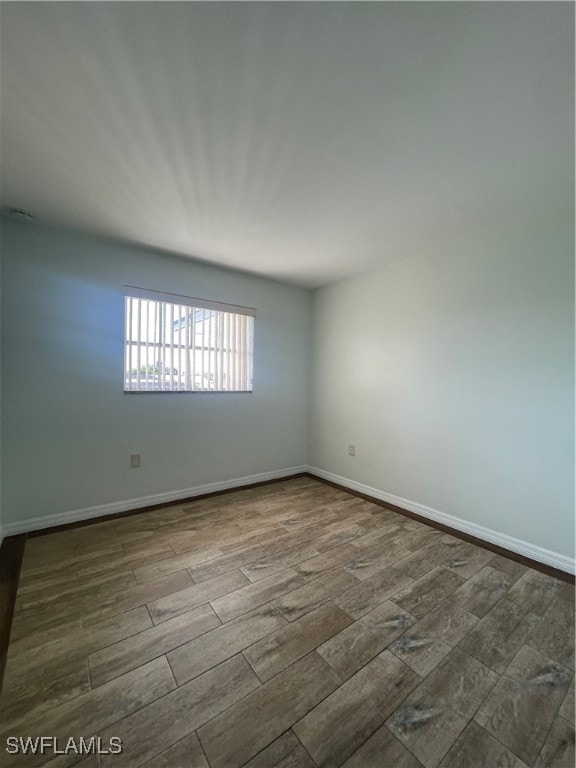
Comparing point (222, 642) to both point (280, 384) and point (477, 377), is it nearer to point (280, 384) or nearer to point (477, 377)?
point (477, 377)

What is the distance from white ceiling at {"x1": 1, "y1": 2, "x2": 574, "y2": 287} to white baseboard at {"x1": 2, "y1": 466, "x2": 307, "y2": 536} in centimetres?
225

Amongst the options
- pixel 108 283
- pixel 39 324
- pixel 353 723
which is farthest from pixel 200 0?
pixel 353 723

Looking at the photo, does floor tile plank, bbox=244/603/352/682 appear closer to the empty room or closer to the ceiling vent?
the empty room

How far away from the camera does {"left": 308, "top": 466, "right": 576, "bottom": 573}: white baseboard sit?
73.3 inches

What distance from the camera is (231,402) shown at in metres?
3.12

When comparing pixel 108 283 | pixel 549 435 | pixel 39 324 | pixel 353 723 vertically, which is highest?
pixel 108 283

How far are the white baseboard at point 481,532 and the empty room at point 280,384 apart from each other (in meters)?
0.02

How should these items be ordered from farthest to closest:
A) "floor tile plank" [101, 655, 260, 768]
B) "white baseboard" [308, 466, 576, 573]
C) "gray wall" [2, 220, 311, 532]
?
"gray wall" [2, 220, 311, 532] → "white baseboard" [308, 466, 576, 573] → "floor tile plank" [101, 655, 260, 768]

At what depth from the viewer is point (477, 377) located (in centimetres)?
225

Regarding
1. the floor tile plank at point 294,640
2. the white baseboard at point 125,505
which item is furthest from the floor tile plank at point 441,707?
the white baseboard at point 125,505

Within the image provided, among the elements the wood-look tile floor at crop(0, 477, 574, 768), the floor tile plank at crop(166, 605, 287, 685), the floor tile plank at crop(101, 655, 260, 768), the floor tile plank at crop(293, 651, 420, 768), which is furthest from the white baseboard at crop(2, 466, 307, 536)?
the floor tile plank at crop(293, 651, 420, 768)

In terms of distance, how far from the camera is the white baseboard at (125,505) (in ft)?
7.04

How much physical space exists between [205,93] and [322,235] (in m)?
1.27

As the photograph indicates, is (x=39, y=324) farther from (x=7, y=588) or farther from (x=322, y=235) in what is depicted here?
(x=322, y=235)
